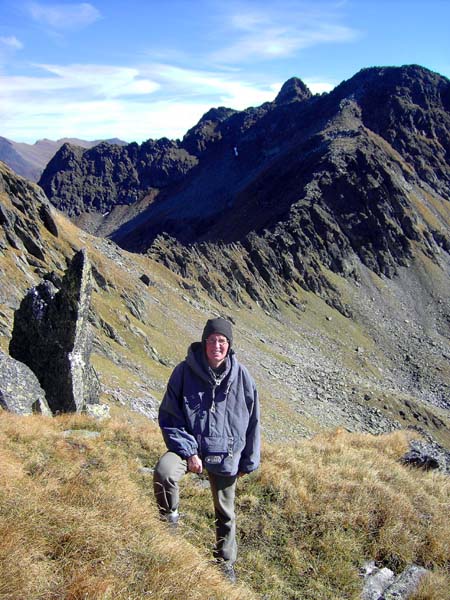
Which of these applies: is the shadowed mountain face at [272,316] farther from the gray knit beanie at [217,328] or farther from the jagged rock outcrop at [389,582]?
the jagged rock outcrop at [389,582]

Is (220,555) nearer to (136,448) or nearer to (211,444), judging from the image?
(211,444)

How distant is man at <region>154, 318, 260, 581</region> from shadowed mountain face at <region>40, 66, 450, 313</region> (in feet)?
191

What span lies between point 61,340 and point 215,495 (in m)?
10.6

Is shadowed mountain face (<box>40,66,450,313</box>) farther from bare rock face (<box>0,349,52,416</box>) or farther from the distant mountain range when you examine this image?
bare rock face (<box>0,349,52,416</box>)

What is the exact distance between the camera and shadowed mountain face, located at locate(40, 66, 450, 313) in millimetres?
78875

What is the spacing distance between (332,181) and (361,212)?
30.9 ft

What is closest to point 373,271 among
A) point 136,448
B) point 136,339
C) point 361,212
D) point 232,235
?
point 361,212

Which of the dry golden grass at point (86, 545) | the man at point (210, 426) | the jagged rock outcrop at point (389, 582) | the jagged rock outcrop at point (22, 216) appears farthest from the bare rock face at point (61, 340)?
the jagged rock outcrop at point (22, 216)

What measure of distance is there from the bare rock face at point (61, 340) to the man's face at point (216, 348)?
9.33 metres

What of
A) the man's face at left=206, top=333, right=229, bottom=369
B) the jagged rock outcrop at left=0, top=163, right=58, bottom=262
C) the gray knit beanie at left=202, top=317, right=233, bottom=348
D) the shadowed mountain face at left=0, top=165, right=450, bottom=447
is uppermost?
the jagged rock outcrop at left=0, top=163, right=58, bottom=262

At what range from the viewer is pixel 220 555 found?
6570mm

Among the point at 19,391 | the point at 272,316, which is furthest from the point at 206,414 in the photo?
the point at 272,316

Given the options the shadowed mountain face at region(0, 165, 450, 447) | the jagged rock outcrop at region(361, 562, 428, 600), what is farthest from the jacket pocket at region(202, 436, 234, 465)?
the shadowed mountain face at region(0, 165, 450, 447)

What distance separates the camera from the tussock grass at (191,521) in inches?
189
